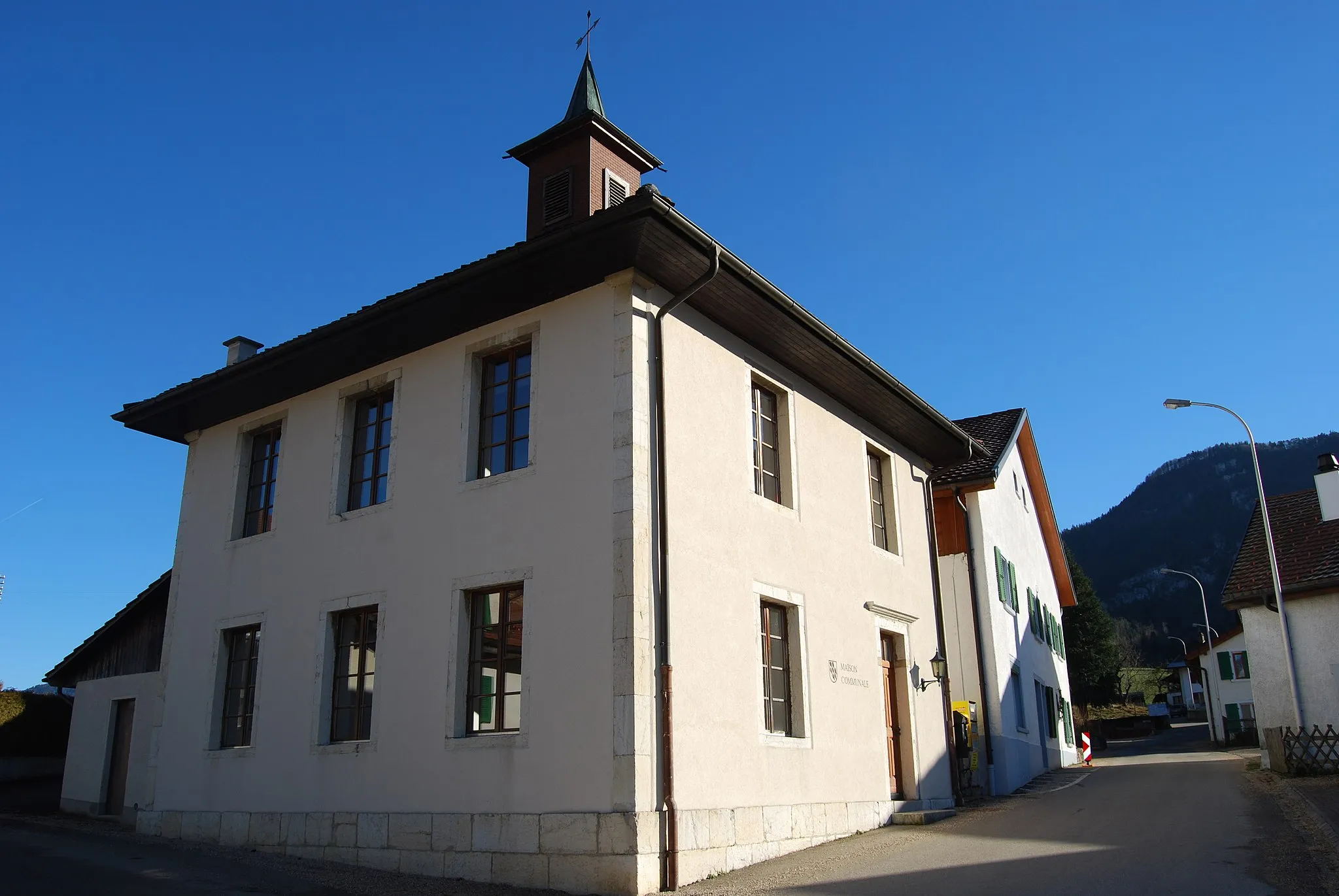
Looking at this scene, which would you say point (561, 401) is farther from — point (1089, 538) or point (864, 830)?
point (1089, 538)

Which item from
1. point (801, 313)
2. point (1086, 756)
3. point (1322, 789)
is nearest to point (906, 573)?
point (801, 313)

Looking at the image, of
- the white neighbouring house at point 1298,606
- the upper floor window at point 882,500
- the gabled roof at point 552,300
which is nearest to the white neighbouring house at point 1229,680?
the white neighbouring house at point 1298,606

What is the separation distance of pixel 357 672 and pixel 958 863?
7160 mm

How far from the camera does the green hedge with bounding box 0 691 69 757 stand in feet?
A: 78.6

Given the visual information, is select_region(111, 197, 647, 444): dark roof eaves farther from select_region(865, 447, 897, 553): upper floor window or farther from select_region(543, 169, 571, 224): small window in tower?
select_region(865, 447, 897, 553): upper floor window

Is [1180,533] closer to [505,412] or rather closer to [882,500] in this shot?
[882,500]

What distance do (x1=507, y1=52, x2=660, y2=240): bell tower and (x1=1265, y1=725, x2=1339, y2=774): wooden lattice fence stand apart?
15.6 m

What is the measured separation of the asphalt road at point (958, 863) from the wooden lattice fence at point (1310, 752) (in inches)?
188

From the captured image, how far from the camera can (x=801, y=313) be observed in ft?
41.8

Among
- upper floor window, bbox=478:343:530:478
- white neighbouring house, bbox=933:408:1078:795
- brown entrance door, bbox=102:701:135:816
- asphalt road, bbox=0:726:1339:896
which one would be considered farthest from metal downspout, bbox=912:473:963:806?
brown entrance door, bbox=102:701:135:816

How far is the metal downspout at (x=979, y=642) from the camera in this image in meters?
18.8

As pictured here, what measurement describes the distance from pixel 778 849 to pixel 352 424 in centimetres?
760

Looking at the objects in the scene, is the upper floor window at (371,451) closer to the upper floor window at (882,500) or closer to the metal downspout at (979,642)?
the upper floor window at (882,500)

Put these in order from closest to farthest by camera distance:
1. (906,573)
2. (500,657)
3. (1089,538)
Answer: (500,657) < (906,573) < (1089,538)
